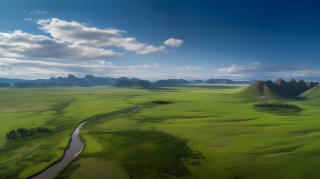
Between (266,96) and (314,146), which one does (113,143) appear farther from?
(266,96)

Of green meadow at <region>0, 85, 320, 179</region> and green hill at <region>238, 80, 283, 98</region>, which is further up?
green hill at <region>238, 80, 283, 98</region>

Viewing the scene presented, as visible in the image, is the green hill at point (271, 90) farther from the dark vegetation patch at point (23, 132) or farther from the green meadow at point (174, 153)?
the dark vegetation patch at point (23, 132)

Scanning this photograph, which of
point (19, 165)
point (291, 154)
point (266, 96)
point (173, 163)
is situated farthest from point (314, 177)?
point (266, 96)

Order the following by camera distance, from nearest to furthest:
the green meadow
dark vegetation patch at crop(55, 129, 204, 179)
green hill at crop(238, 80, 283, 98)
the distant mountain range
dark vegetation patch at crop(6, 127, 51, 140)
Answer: the green meadow < dark vegetation patch at crop(55, 129, 204, 179) < dark vegetation patch at crop(6, 127, 51, 140) < green hill at crop(238, 80, 283, 98) < the distant mountain range

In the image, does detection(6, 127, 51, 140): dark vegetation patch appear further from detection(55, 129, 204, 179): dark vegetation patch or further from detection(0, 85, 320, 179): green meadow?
detection(55, 129, 204, 179): dark vegetation patch

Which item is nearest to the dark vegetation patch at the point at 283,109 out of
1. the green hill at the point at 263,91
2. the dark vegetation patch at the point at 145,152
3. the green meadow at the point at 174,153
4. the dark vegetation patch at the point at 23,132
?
the green meadow at the point at 174,153

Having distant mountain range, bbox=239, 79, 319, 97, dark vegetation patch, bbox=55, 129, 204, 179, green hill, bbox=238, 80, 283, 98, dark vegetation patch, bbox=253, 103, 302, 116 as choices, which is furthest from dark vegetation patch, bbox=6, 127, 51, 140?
distant mountain range, bbox=239, 79, 319, 97

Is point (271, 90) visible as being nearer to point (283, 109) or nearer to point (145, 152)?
point (283, 109)
